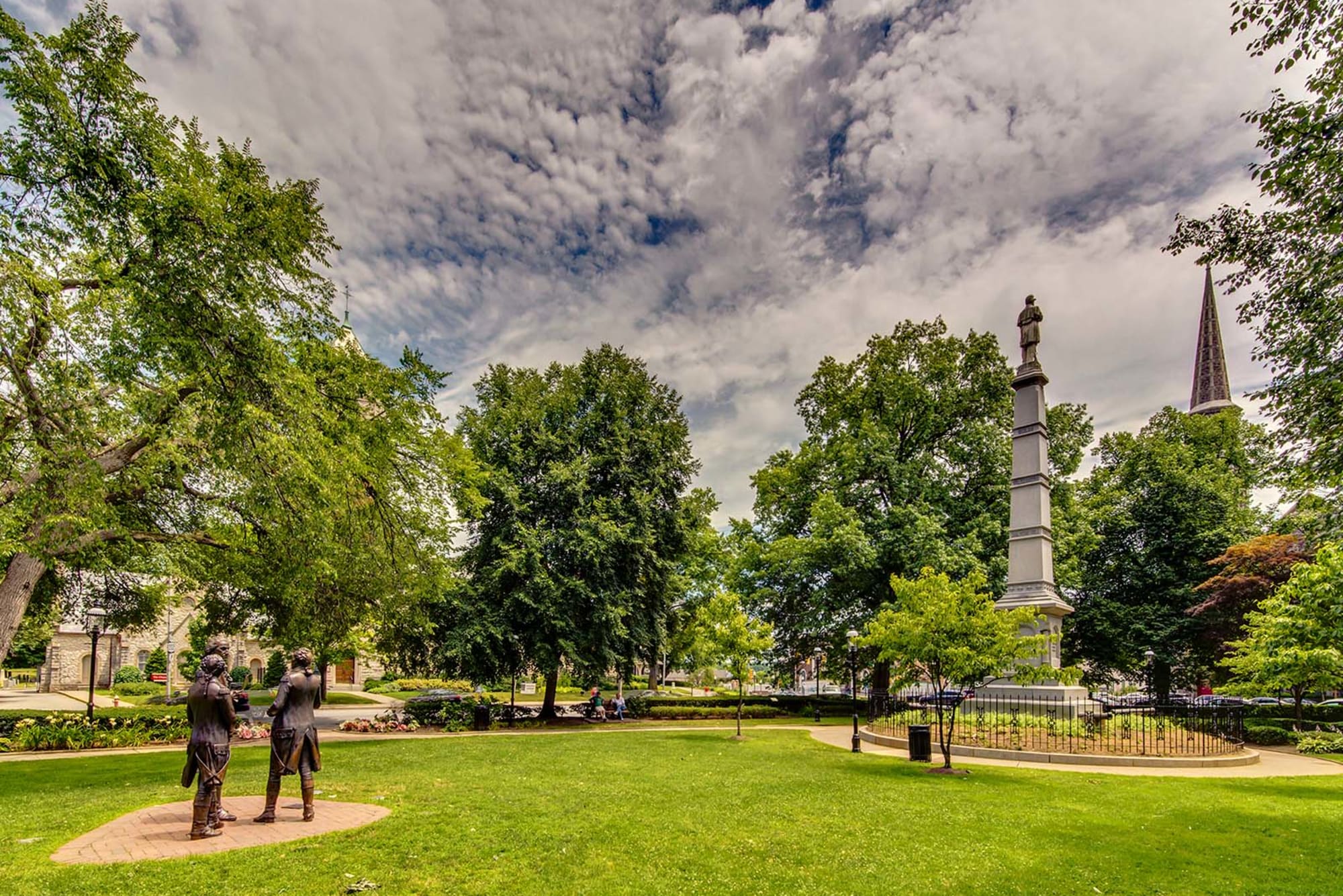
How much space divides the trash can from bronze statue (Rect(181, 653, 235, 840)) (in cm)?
1355

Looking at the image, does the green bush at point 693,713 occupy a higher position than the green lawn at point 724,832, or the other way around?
the green lawn at point 724,832

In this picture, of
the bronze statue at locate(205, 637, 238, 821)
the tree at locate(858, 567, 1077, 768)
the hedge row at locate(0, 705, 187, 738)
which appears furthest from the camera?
the hedge row at locate(0, 705, 187, 738)

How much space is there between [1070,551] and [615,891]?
88.5ft

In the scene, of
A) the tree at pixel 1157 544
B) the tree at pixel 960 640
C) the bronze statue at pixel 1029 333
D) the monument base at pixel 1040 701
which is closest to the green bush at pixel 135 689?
the tree at pixel 960 640

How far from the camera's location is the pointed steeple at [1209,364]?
63.4 meters

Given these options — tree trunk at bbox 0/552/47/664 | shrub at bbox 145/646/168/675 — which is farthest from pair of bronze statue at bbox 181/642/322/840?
shrub at bbox 145/646/168/675

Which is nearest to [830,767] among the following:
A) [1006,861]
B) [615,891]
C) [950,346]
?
[1006,861]

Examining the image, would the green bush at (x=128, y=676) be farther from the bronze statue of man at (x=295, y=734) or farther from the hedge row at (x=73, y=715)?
the bronze statue of man at (x=295, y=734)

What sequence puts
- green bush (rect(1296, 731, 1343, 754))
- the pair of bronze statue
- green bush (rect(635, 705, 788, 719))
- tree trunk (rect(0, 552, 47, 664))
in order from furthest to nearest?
green bush (rect(635, 705, 788, 719)) → tree trunk (rect(0, 552, 47, 664)) → green bush (rect(1296, 731, 1343, 754)) → the pair of bronze statue

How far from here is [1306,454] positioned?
9.11 metres

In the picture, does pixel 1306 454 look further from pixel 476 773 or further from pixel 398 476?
pixel 398 476

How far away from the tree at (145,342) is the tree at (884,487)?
20376mm

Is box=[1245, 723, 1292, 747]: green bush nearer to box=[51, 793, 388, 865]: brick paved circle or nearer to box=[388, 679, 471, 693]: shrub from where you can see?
box=[51, 793, 388, 865]: brick paved circle

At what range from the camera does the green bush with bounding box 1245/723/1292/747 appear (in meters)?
23.2
